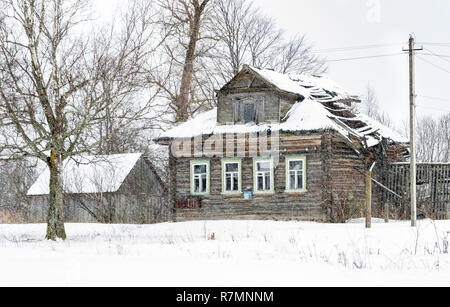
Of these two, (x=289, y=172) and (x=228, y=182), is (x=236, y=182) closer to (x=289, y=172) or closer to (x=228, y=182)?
(x=228, y=182)

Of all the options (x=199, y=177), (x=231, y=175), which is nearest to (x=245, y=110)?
(x=231, y=175)

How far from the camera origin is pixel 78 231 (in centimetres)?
2614

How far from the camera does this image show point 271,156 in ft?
91.1

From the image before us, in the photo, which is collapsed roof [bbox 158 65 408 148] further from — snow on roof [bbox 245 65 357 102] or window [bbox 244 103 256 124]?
window [bbox 244 103 256 124]

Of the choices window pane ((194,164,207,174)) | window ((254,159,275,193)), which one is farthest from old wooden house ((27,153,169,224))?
window ((254,159,275,193))

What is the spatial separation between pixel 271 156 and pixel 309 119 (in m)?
2.19

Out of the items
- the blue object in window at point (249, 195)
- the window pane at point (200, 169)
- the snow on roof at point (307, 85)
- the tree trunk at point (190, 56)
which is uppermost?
the tree trunk at point (190, 56)

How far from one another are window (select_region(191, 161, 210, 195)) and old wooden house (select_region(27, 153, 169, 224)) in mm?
5629

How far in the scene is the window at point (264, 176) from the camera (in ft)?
91.3

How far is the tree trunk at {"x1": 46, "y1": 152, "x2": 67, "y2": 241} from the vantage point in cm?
2166

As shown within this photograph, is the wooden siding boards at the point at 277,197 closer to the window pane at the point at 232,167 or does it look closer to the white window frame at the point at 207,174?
the white window frame at the point at 207,174

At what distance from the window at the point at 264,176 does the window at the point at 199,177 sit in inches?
88.5

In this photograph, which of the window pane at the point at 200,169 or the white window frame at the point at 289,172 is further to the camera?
the window pane at the point at 200,169

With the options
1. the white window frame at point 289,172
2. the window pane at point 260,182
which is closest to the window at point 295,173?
the white window frame at point 289,172
